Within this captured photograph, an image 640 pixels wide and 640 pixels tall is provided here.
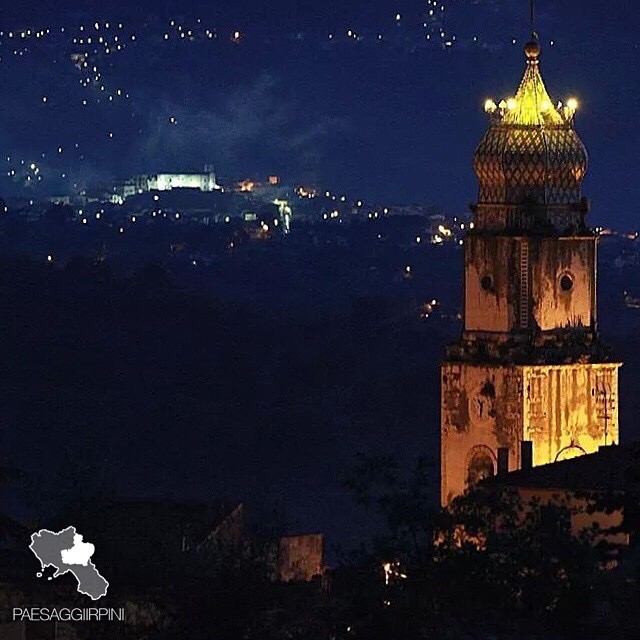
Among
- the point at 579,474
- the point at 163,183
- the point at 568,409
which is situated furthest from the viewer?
the point at 163,183

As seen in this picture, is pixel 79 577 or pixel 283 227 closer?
pixel 79 577

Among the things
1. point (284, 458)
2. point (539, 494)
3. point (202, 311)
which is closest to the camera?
point (539, 494)

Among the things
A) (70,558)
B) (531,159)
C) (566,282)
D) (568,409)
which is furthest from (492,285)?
(70,558)

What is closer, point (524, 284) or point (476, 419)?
point (476, 419)

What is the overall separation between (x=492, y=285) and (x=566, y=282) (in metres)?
0.66

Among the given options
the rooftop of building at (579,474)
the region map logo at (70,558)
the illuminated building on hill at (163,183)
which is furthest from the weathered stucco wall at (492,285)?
the illuminated building on hill at (163,183)

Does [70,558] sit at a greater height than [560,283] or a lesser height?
lesser

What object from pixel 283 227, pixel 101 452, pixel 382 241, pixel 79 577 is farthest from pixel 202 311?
pixel 79 577

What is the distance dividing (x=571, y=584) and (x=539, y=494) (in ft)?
29.4

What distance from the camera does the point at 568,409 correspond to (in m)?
41.1

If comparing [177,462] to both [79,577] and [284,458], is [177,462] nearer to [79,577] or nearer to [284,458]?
[284,458]

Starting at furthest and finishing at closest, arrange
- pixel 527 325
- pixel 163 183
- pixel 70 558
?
1. pixel 163 183
2. pixel 527 325
3. pixel 70 558

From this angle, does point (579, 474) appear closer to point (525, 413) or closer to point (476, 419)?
point (525, 413)

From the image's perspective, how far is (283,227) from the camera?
108250 mm
